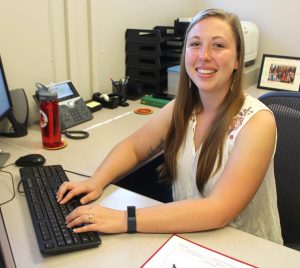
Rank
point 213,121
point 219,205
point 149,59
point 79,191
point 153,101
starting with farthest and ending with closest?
point 149,59, point 153,101, point 213,121, point 79,191, point 219,205

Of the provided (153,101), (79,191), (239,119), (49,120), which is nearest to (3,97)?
(49,120)

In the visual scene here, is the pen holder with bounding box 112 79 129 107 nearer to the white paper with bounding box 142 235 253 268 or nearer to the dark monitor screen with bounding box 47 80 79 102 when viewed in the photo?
the dark monitor screen with bounding box 47 80 79 102

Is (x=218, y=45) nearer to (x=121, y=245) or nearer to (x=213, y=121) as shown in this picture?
(x=213, y=121)

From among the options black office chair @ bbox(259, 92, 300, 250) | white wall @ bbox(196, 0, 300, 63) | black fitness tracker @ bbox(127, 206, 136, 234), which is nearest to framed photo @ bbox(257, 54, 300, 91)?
white wall @ bbox(196, 0, 300, 63)

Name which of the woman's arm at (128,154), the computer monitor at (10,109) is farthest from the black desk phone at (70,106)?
the woman's arm at (128,154)

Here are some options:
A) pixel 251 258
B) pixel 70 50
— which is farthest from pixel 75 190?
pixel 70 50

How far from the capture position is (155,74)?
7.36 ft

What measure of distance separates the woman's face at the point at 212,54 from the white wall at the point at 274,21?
60.6 inches

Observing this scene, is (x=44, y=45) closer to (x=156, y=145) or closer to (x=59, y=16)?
(x=59, y=16)

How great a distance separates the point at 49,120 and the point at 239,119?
0.78 m

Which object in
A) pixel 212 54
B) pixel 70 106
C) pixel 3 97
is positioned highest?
pixel 212 54

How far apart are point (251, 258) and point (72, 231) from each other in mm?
454

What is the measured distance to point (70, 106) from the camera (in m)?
1.80

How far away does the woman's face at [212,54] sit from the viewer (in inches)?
45.1
